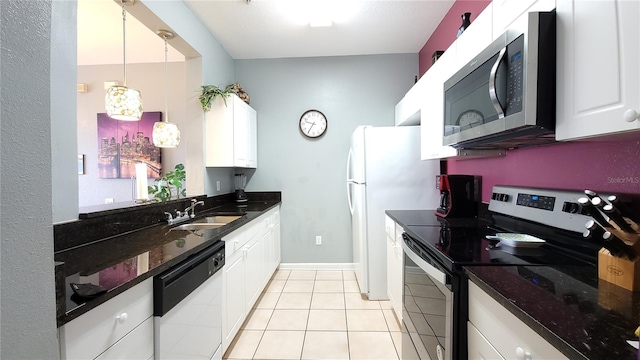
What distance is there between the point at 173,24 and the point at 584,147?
2.86 m

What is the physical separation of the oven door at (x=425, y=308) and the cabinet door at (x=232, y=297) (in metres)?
1.19

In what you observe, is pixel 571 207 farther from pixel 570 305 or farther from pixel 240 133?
pixel 240 133

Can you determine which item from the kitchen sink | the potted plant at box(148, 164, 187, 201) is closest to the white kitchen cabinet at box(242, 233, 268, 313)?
the kitchen sink

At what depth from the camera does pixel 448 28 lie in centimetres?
267

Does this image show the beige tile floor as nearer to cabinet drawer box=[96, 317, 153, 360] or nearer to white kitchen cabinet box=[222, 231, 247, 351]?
white kitchen cabinet box=[222, 231, 247, 351]

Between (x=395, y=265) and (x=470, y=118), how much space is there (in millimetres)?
1345

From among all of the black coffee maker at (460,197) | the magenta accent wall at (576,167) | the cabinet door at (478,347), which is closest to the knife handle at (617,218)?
the magenta accent wall at (576,167)

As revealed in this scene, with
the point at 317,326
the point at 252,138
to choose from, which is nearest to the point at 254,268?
the point at 317,326

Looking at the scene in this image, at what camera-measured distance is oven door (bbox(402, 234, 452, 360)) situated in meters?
1.12

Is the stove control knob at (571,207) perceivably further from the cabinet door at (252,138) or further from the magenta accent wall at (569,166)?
the cabinet door at (252,138)

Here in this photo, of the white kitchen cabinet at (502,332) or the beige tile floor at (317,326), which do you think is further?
the beige tile floor at (317,326)

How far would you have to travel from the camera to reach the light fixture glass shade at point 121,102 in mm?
1736

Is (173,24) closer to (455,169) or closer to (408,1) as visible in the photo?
(408,1)

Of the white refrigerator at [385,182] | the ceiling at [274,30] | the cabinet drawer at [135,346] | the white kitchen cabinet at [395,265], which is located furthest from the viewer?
the white refrigerator at [385,182]
